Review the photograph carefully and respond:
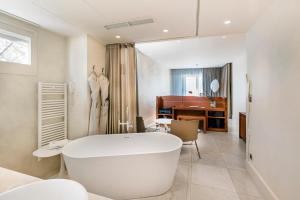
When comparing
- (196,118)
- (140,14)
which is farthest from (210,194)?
(196,118)

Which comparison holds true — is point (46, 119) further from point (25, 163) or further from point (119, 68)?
point (119, 68)

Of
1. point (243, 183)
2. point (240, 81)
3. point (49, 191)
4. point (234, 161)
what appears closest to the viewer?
point (49, 191)

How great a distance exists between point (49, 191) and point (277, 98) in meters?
2.20

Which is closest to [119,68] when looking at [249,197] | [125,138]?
[125,138]

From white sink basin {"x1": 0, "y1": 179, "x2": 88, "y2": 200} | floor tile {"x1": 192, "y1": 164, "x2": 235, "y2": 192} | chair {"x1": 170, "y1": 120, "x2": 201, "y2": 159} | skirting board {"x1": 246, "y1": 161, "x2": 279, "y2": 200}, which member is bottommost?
floor tile {"x1": 192, "y1": 164, "x2": 235, "y2": 192}

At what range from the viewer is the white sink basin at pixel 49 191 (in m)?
0.87

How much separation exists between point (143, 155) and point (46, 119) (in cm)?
171

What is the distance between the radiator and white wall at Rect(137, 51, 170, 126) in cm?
263

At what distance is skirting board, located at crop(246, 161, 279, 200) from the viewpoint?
1.83 meters

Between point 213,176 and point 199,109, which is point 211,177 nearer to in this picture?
point 213,176

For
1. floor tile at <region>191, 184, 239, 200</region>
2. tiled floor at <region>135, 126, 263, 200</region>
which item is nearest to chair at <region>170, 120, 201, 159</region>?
tiled floor at <region>135, 126, 263, 200</region>

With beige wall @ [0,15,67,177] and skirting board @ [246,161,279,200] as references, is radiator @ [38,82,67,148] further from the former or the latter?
skirting board @ [246,161,279,200]

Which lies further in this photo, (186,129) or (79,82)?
(186,129)

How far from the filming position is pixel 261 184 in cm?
209
